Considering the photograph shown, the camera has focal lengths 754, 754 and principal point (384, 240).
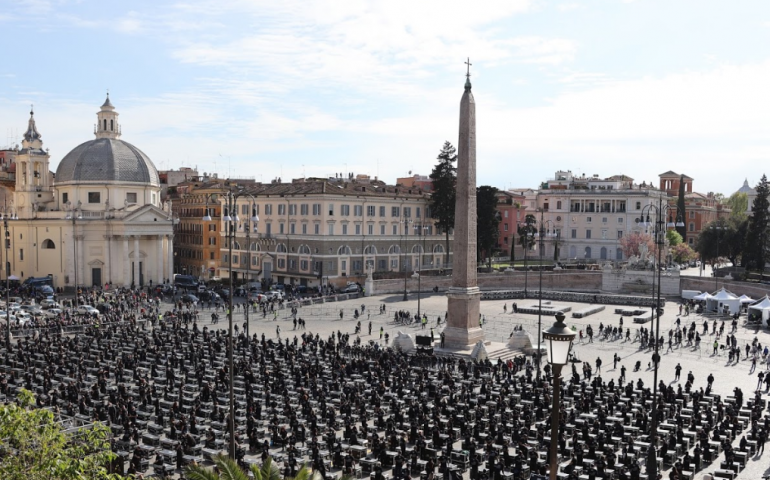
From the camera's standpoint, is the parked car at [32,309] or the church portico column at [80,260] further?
the church portico column at [80,260]

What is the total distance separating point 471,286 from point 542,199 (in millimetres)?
61803

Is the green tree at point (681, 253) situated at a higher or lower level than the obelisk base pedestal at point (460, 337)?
higher

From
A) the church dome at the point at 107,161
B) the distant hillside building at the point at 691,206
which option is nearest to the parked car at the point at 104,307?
→ the church dome at the point at 107,161

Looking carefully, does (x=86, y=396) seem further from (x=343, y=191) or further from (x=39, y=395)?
(x=343, y=191)

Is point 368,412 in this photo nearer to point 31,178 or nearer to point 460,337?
point 460,337

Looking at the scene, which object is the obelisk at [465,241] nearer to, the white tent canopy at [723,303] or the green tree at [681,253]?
the white tent canopy at [723,303]

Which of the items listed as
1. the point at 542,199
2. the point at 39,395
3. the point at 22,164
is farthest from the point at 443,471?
the point at 542,199

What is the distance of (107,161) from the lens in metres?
66.8

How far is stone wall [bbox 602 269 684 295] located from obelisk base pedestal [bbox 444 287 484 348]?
3168 centimetres

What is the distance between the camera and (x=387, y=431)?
21.7 metres

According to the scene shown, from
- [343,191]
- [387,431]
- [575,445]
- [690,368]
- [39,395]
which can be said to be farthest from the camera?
[343,191]

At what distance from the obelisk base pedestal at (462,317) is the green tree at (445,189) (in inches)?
1356

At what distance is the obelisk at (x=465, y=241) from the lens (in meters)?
34.8

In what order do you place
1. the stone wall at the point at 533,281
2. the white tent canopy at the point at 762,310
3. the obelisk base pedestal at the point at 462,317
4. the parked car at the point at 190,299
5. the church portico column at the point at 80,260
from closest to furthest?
1. the obelisk base pedestal at the point at 462,317
2. the white tent canopy at the point at 762,310
3. the parked car at the point at 190,299
4. the church portico column at the point at 80,260
5. the stone wall at the point at 533,281
